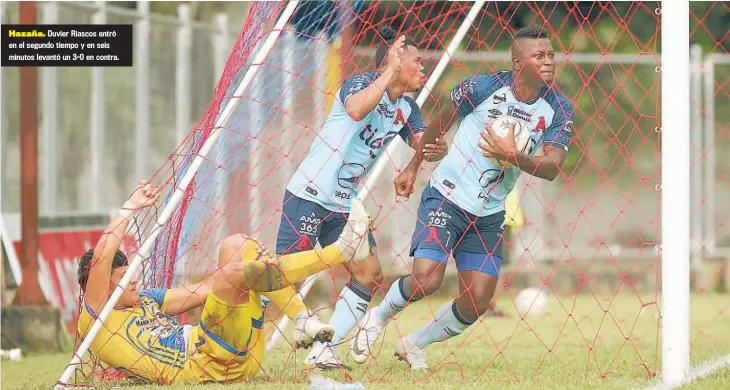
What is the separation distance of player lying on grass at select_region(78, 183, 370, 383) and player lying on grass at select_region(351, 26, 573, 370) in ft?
2.72

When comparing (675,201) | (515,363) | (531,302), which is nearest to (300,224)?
(515,363)

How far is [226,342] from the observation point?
530cm

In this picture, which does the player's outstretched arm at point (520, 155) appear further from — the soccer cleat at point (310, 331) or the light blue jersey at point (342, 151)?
the soccer cleat at point (310, 331)

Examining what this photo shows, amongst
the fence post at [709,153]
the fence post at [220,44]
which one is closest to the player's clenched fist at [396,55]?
the fence post at [220,44]

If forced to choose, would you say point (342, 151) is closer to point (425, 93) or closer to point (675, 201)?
point (425, 93)

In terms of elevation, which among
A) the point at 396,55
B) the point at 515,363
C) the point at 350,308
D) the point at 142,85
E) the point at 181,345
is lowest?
the point at 142,85

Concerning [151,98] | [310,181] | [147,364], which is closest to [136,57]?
[151,98]

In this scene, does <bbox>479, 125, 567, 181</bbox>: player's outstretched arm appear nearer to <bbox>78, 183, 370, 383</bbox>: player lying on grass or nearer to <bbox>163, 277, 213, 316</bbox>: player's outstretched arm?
<bbox>78, 183, 370, 383</bbox>: player lying on grass

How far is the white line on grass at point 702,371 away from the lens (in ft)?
17.1

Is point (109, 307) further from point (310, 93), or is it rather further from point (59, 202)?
point (310, 93)

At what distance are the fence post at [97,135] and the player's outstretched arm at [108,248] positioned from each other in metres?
4.74

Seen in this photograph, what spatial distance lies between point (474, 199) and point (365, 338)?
0.88 metres

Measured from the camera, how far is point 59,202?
964cm

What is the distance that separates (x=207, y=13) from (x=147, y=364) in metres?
7.50
